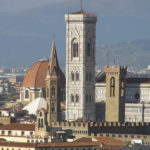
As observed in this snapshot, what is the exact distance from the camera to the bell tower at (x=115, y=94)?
139 meters

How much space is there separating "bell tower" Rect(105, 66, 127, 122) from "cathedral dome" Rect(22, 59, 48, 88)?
110 feet

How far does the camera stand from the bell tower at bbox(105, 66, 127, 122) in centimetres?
13900

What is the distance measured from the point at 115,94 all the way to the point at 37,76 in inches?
1491

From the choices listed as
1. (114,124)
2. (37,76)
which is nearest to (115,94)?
Answer: (114,124)

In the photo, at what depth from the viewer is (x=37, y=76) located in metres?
177

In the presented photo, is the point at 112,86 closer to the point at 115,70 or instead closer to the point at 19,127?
the point at 115,70

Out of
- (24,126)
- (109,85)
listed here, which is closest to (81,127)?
(24,126)

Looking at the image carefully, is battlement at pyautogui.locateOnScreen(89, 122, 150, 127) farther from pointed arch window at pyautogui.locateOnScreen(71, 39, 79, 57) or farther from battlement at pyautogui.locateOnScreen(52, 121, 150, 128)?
pointed arch window at pyautogui.locateOnScreen(71, 39, 79, 57)

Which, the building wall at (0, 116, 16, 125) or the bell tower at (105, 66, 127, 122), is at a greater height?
the bell tower at (105, 66, 127, 122)

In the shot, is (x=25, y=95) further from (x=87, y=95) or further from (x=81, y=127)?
(x=81, y=127)

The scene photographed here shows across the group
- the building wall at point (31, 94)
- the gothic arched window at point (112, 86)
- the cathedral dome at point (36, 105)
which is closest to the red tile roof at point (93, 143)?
the gothic arched window at point (112, 86)

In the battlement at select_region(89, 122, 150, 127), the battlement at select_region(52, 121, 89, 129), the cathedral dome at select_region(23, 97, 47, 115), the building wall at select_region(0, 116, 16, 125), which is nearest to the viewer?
the battlement at select_region(52, 121, 89, 129)

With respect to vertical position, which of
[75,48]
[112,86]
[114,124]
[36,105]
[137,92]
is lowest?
[114,124]

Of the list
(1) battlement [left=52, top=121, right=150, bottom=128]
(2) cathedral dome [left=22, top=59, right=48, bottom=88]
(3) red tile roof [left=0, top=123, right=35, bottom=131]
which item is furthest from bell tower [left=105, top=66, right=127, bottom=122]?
(2) cathedral dome [left=22, top=59, right=48, bottom=88]
